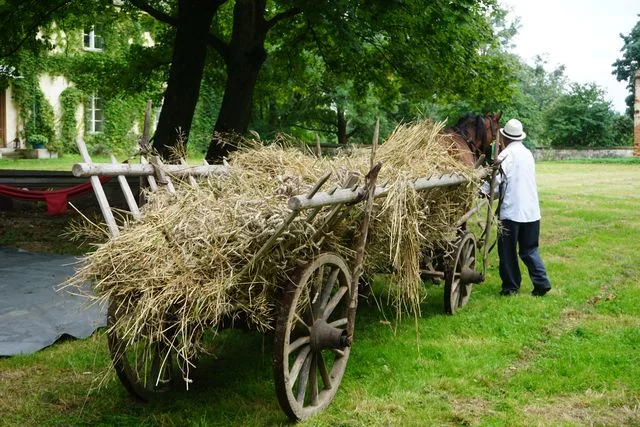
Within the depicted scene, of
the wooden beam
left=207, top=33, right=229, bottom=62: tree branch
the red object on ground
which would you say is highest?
left=207, top=33, right=229, bottom=62: tree branch

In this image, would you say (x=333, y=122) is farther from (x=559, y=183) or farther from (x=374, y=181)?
(x=374, y=181)

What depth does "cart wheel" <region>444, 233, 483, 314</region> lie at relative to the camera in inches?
261

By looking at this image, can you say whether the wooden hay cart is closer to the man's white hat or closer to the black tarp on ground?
the black tarp on ground

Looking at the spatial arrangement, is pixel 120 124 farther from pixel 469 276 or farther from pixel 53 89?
pixel 469 276

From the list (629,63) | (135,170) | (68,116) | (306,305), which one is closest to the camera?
(306,305)

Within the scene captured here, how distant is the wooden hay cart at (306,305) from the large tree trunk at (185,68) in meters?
6.37

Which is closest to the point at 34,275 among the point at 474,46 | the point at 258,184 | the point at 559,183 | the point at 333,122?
the point at 258,184

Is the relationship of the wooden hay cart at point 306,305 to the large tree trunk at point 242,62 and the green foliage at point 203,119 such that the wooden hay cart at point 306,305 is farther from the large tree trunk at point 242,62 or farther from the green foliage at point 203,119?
the green foliage at point 203,119

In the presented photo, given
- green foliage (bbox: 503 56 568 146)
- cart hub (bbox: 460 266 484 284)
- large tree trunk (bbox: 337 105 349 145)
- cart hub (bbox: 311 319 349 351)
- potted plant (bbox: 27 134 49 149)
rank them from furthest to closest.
Answer: 1. green foliage (bbox: 503 56 568 146)
2. potted plant (bbox: 27 134 49 149)
3. large tree trunk (bbox: 337 105 349 145)
4. cart hub (bbox: 460 266 484 284)
5. cart hub (bbox: 311 319 349 351)

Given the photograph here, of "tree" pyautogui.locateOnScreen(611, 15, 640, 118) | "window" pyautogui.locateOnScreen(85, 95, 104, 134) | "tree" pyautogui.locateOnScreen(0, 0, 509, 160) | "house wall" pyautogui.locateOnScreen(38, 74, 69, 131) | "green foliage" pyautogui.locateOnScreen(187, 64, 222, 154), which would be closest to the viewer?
"tree" pyautogui.locateOnScreen(0, 0, 509, 160)

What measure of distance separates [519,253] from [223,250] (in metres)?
4.46

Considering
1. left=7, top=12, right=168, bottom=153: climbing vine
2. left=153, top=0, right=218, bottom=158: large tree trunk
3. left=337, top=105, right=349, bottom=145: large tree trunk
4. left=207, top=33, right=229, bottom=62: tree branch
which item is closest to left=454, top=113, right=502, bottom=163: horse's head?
left=153, top=0, right=218, bottom=158: large tree trunk

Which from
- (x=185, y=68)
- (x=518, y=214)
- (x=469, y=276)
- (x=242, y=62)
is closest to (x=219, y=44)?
(x=242, y=62)

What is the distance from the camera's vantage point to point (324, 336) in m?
4.36
